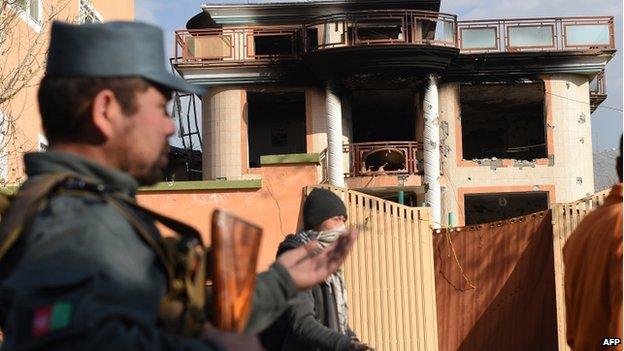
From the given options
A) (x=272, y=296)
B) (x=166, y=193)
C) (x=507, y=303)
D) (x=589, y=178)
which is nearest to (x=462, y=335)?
(x=507, y=303)

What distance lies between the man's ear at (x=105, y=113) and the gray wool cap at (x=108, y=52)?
0.05m

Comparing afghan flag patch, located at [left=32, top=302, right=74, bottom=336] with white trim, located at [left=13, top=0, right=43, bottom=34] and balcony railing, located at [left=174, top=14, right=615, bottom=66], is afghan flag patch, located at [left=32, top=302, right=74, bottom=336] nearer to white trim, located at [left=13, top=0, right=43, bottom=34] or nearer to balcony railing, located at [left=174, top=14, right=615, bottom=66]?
white trim, located at [left=13, top=0, right=43, bottom=34]

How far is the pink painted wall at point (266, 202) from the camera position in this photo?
430 inches

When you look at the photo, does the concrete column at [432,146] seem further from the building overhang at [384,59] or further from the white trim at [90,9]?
the white trim at [90,9]

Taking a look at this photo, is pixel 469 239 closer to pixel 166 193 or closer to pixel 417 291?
pixel 417 291

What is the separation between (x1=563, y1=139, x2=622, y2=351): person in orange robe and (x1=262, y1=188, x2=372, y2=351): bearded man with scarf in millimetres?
1189

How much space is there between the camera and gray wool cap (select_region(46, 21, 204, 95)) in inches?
75.9

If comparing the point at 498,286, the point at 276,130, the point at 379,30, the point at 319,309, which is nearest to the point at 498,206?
the point at 379,30

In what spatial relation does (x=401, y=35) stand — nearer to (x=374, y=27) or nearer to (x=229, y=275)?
(x=374, y=27)

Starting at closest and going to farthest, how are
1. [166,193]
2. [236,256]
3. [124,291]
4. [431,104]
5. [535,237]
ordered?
[124,291], [236,256], [535,237], [166,193], [431,104]

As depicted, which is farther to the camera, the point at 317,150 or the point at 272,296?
the point at 317,150

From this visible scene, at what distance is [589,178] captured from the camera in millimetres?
21781

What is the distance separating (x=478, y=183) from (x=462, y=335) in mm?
10963

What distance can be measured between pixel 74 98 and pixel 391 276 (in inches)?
355
